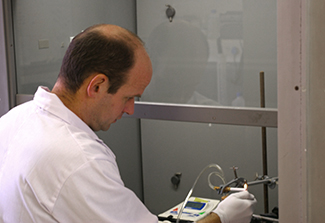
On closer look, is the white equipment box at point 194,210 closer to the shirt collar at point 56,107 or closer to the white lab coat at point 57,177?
the white lab coat at point 57,177

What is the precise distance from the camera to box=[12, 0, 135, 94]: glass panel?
6.49 feet

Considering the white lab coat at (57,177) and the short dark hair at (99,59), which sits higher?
the short dark hair at (99,59)

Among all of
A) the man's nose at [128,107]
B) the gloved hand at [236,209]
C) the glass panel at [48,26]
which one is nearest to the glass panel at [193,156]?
the gloved hand at [236,209]

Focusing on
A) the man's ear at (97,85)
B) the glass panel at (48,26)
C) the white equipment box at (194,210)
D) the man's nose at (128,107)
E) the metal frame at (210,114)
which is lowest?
the white equipment box at (194,210)

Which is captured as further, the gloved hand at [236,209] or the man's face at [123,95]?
the gloved hand at [236,209]

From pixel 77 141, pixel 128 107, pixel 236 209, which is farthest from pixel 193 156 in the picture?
pixel 77 141

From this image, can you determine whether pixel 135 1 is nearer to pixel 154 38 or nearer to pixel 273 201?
pixel 154 38

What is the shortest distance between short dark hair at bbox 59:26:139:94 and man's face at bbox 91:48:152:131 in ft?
0.06

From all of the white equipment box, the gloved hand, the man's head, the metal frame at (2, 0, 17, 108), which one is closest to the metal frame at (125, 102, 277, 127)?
the gloved hand

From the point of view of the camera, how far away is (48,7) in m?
1.97

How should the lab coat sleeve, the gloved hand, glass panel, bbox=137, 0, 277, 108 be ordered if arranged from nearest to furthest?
the lab coat sleeve < the gloved hand < glass panel, bbox=137, 0, 277, 108

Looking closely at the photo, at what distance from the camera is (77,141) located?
0.93 metres

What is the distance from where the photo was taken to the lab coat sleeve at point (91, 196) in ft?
2.91

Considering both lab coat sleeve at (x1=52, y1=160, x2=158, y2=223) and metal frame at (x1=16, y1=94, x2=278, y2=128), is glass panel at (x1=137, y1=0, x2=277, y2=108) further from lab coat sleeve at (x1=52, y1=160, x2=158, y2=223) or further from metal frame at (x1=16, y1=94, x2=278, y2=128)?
lab coat sleeve at (x1=52, y1=160, x2=158, y2=223)
